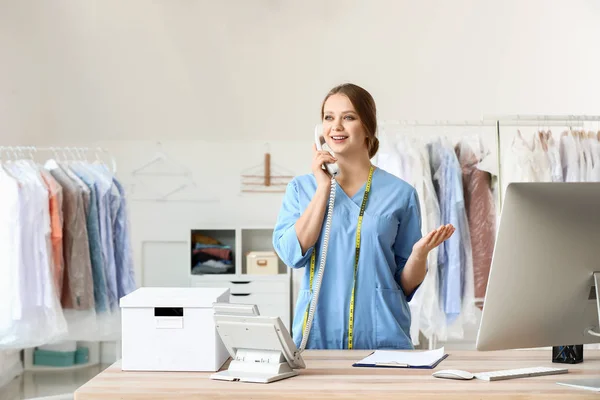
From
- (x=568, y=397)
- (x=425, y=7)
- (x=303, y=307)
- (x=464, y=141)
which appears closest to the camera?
(x=568, y=397)

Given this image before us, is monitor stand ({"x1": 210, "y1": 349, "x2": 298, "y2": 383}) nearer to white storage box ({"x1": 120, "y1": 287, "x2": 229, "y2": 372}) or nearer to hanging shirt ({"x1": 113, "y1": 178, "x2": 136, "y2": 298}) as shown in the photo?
white storage box ({"x1": 120, "y1": 287, "x2": 229, "y2": 372})

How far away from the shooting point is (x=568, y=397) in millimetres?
1712

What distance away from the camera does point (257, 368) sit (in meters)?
1.91

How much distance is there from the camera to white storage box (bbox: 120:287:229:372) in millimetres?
1966

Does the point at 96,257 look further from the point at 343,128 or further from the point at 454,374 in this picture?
the point at 454,374

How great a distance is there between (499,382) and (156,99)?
441 cm

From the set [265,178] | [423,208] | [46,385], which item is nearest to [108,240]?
[46,385]

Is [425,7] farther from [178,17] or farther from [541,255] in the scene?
[541,255]

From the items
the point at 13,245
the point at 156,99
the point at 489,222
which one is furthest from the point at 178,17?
the point at 489,222

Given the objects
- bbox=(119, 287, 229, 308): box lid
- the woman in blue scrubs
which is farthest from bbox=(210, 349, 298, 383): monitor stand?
the woman in blue scrubs

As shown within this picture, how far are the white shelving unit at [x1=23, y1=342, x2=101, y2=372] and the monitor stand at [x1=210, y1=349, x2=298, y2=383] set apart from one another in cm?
409

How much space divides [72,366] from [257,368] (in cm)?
418

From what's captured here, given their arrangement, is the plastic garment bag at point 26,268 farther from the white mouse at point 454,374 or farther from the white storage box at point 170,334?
the white mouse at point 454,374

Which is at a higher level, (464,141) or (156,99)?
(156,99)
